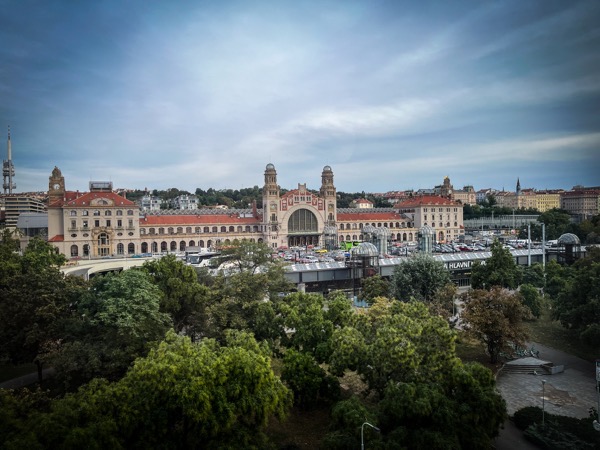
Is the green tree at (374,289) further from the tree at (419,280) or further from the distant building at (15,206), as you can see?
the distant building at (15,206)

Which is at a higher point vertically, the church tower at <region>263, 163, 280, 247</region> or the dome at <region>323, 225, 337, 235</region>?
the church tower at <region>263, 163, 280, 247</region>

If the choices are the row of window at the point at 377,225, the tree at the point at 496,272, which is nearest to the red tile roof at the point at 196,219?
the row of window at the point at 377,225

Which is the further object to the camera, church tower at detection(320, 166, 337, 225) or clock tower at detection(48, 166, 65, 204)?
church tower at detection(320, 166, 337, 225)

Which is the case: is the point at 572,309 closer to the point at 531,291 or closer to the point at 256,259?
the point at 531,291

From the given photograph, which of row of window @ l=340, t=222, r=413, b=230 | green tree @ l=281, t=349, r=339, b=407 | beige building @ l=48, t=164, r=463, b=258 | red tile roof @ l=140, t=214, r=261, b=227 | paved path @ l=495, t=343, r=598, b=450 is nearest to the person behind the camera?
paved path @ l=495, t=343, r=598, b=450

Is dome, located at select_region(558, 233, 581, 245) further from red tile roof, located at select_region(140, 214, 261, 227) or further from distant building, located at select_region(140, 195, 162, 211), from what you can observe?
distant building, located at select_region(140, 195, 162, 211)

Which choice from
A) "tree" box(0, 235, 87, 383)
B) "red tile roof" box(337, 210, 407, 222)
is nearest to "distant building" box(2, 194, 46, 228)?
"red tile roof" box(337, 210, 407, 222)

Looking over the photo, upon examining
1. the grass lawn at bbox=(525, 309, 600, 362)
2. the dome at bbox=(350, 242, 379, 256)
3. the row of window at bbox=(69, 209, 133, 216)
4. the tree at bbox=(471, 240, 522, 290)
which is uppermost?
the row of window at bbox=(69, 209, 133, 216)
